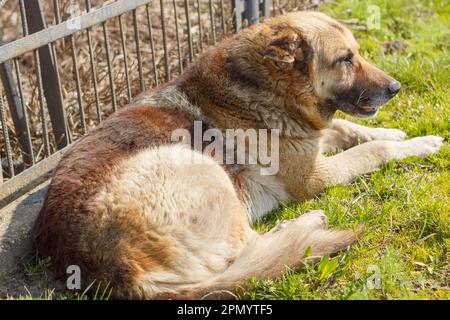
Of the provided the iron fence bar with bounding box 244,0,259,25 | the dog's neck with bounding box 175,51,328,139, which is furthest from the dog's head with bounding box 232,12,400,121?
the iron fence bar with bounding box 244,0,259,25

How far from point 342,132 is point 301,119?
0.78 metres

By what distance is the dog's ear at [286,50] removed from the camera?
14.8 feet

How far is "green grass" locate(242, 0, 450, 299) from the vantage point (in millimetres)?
3654

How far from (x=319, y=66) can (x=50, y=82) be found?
2.04 metres

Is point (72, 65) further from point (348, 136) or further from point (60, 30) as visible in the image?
point (348, 136)

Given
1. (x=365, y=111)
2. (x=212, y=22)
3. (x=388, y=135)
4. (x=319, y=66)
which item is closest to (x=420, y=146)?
(x=388, y=135)

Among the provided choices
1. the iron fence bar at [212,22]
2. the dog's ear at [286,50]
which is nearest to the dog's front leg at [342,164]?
the dog's ear at [286,50]

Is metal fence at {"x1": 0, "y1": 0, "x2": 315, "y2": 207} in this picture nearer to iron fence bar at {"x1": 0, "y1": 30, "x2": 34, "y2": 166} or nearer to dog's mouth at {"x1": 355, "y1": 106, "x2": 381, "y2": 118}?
iron fence bar at {"x1": 0, "y1": 30, "x2": 34, "y2": 166}

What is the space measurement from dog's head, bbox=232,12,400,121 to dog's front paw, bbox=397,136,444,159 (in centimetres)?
43

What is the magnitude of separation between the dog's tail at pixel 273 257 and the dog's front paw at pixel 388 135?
1.66 m

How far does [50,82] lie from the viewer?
511cm

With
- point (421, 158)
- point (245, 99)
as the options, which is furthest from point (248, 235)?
point (421, 158)

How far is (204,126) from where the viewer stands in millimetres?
4598
